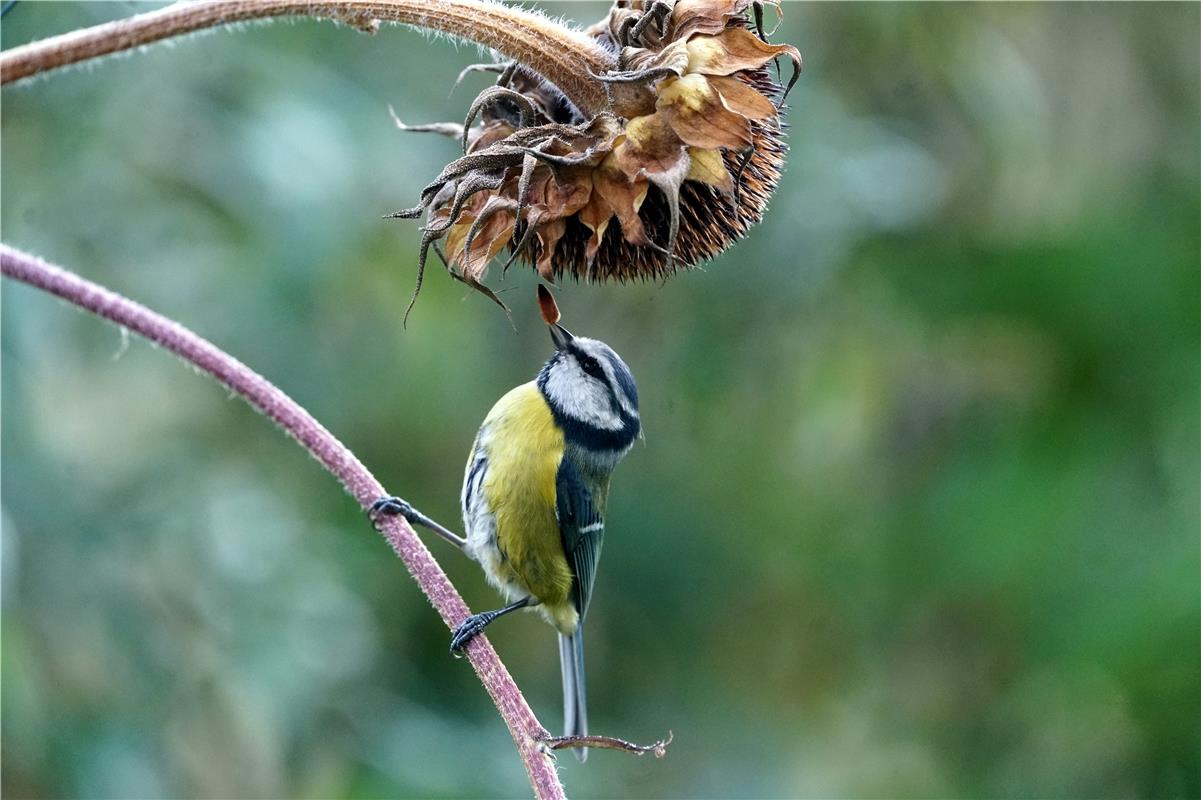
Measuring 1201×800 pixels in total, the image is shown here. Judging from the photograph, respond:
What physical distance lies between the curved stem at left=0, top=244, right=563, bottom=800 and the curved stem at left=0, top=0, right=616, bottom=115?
10.8 inches

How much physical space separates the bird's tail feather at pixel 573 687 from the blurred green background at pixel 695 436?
0.33m

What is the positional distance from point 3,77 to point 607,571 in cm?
321

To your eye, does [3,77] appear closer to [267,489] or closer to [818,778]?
[267,489]

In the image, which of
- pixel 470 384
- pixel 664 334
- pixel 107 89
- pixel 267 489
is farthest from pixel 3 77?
pixel 664 334

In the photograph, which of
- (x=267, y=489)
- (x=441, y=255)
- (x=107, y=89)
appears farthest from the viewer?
(x=267, y=489)

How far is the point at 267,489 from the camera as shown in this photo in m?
3.57

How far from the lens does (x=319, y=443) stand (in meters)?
1.74

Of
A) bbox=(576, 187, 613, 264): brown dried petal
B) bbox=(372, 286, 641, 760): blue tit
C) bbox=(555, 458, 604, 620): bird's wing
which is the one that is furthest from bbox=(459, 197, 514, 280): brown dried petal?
bbox=(555, 458, 604, 620): bird's wing

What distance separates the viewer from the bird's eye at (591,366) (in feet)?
10.5

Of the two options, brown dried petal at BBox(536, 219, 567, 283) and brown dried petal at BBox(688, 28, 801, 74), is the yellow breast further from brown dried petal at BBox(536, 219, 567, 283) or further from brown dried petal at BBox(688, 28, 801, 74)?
brown dried petal at BBox(688, 28, 801, 74)

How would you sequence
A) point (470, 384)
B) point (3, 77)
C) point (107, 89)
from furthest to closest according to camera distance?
point (470, 384) < point (107, 89) < point (3, 77)

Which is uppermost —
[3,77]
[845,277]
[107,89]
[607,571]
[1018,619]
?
[107,89]

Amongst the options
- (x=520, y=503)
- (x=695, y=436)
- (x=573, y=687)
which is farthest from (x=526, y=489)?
(x=695, y=436)

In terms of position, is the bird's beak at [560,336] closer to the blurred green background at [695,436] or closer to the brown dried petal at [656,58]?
the blurred green background at [695,436]
